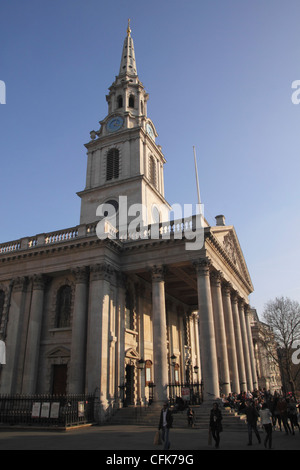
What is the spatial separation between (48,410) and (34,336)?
6.82m

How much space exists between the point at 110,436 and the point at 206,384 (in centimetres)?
819

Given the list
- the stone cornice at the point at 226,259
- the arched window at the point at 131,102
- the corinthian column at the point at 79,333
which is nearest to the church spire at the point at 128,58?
the arched window at the point at 131,102

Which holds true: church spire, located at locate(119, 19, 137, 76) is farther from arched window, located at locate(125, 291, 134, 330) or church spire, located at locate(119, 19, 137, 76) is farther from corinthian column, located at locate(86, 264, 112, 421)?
corinthian column, located at locate(86, 264, 112, 421)

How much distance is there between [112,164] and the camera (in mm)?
37969

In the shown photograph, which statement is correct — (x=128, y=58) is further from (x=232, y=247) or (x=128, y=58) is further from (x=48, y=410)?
(x=48, y=410)

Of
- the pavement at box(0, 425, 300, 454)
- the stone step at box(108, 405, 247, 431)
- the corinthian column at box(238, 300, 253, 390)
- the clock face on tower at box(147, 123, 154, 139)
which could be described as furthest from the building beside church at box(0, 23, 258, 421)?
the clock face on tower at box(147, 123, 154, 139)

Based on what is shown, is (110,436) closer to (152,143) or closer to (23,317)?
(23,317)

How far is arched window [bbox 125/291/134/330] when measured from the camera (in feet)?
89.5

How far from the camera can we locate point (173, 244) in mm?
24781

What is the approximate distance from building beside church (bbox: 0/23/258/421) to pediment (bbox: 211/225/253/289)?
0.27 m

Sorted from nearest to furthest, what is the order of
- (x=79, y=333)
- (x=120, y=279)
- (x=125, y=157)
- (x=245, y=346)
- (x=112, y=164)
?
(x=79, y=333), (x=120, y=279), (x=245, y=346), (x=125, y=157), (x=112, y=164)

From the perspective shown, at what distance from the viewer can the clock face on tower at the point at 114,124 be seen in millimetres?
39781

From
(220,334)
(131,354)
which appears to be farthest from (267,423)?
(131,354)
